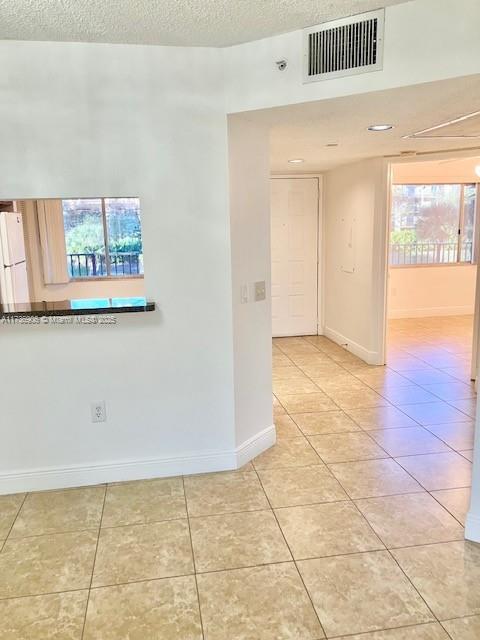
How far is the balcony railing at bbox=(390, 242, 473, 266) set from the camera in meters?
7.54

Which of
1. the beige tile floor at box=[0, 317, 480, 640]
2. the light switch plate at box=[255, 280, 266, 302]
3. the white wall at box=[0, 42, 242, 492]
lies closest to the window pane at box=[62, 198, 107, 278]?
the white wall at box=[0, 42, 242, 492]

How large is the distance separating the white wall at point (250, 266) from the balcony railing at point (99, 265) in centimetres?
61

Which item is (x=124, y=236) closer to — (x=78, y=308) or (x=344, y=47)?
(x=78, y=308)

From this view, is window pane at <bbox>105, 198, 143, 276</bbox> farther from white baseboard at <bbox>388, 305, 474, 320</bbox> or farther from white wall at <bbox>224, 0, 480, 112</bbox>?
white baseboard at <bbox>388, 305, 474, 320</bbox>

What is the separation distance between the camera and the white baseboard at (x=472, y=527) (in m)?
2.32

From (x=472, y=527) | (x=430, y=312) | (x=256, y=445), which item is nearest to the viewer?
(x=472, y=527)

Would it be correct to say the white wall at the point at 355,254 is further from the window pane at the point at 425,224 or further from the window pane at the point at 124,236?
the window pane at the point at 124,236

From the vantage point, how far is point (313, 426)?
370 cm

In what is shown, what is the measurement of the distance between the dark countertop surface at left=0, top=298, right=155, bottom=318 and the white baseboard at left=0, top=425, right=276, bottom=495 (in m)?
0.93

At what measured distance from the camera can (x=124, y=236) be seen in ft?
9.34

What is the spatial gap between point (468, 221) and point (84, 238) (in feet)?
21.6

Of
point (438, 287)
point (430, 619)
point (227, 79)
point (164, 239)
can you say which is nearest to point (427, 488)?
point (430, 619)

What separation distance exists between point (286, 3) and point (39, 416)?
2466 mm

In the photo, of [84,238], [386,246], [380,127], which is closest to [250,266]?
[84,238]
